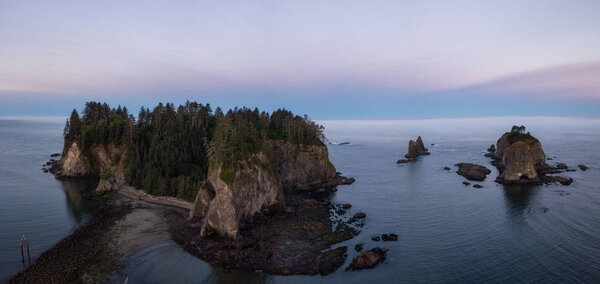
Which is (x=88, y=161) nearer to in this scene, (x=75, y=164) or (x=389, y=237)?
(x=75, y=164)

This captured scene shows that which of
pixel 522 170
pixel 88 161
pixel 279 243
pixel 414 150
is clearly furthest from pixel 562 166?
pixel 88 161

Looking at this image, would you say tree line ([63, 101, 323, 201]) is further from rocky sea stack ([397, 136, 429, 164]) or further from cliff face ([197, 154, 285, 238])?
rocky sea stack ([397, 136, 429, 164])

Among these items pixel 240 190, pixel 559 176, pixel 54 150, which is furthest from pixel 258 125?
pixel 54 150

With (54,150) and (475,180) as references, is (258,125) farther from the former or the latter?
(54,150)

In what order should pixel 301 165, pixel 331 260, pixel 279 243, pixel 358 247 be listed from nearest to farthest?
pixel 331 260, pixel 358 247, pixel 279 243, pixel 301 165

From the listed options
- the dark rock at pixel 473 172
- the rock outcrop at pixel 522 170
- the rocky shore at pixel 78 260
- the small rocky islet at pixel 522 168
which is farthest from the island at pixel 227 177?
the rock outcrop at pixel 522 170

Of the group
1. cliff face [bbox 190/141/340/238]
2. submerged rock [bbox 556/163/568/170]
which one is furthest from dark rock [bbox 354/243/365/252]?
submerged rock [bbox 556/163/568/170]

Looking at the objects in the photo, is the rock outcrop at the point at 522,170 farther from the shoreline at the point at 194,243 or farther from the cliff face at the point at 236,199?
the cliff face at the point at 236,199
